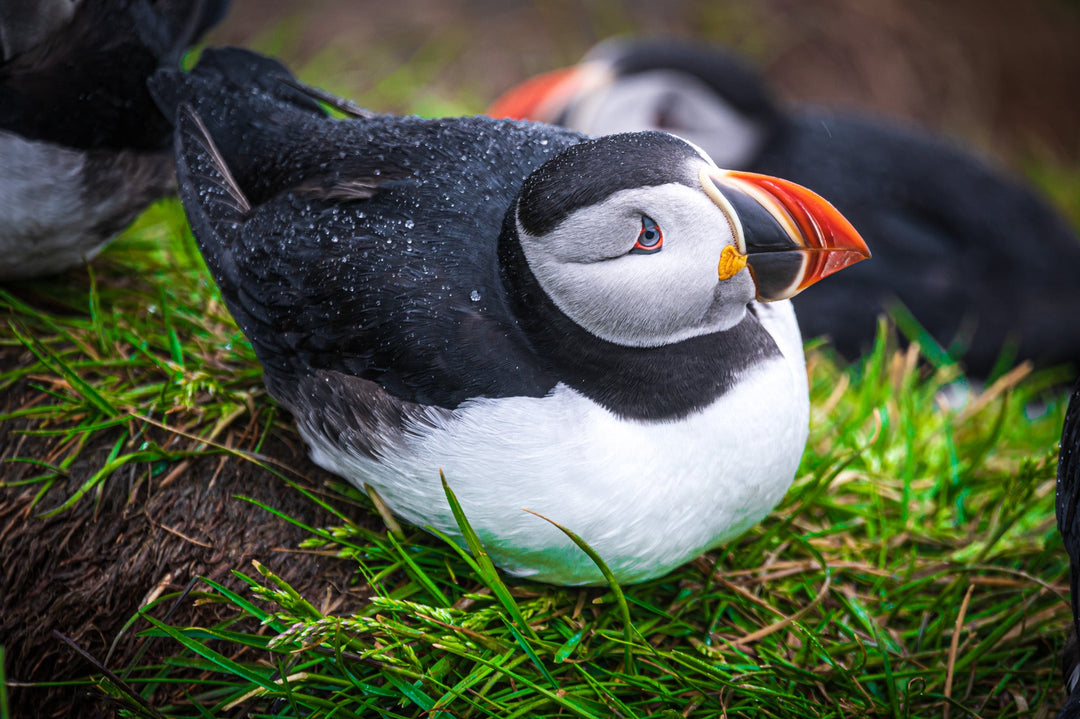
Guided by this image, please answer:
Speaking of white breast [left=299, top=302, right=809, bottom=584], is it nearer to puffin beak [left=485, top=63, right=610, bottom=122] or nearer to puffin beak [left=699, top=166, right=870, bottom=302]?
puffin beak [left=699, top=166, right=870, bottom=302]

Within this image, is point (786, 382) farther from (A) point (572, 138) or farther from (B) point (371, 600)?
(B) point (371, 600)

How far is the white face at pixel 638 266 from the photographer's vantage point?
156cm

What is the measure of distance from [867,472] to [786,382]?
797 millimetres

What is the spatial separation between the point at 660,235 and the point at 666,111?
9.90 feet

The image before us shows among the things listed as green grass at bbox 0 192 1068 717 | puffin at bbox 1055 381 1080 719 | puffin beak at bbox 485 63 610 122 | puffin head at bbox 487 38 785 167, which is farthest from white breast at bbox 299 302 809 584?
puffin beak at bbox 485 63 610 122

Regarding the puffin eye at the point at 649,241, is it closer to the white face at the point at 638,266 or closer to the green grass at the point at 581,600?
the white face at the point at 638,266

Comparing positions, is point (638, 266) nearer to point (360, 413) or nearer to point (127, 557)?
point (360, 413)

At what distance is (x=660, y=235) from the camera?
159 centimetres

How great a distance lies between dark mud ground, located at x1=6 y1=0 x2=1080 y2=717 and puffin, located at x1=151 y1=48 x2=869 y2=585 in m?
0.35

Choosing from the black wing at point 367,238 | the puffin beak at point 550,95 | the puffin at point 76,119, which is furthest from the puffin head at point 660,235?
the puffin beak at point 550,95

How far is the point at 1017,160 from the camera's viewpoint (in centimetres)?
657

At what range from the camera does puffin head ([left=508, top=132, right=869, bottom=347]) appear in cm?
157

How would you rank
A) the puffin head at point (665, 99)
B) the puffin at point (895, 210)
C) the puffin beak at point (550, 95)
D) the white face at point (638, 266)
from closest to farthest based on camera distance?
the white face at point (638, 266) < the puffin at point (895, 210) < the puffin head at point (665, 99) < the puffin beak at point (550, 95)

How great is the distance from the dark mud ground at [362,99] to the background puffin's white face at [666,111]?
0.78 metres
